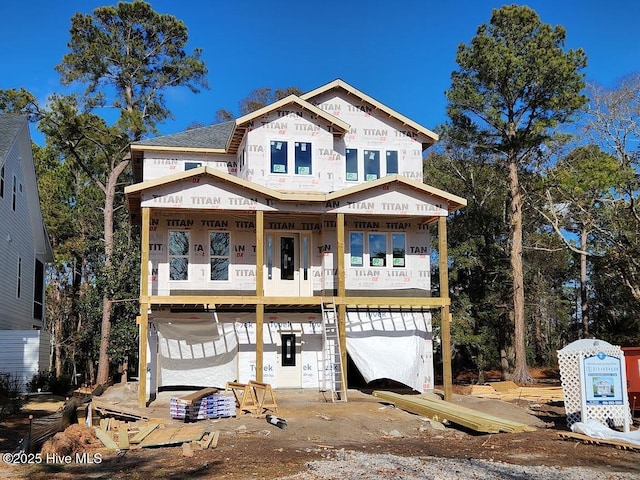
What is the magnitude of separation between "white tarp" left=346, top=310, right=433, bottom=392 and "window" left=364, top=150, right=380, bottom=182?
16.8 feet

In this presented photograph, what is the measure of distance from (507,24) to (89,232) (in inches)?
1063

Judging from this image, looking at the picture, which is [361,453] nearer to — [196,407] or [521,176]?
[196,407]

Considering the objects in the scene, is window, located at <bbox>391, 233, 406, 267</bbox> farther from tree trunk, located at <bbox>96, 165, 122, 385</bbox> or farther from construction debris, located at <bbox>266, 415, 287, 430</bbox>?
tree trunk, located at <bbox>96, 165, 122, 385</bbox>

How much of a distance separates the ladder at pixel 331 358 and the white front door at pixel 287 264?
1371 millimetres

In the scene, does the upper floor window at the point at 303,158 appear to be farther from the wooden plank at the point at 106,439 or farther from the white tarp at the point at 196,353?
the wooden plank at the point at 106,439

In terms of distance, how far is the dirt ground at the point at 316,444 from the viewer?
10.8 m

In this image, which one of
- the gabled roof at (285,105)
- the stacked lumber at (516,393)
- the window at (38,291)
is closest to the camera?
the gabled roof at (285,105)

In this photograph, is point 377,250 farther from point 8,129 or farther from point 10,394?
point 8,129

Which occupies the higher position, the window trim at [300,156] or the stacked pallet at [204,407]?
the window trim at [300,156]

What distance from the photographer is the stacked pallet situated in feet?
54.7

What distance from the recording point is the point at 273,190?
2128 centimetres

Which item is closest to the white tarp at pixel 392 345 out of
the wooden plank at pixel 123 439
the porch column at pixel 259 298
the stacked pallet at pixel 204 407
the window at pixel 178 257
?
the porch column at pixel 259 298

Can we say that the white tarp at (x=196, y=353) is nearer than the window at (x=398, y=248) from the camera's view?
Yes

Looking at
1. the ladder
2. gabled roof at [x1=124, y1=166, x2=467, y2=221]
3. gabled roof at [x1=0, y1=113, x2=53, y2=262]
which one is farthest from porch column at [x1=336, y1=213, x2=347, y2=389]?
gabled roof at [x1=0, y1=113, x2=53, y2=262]
